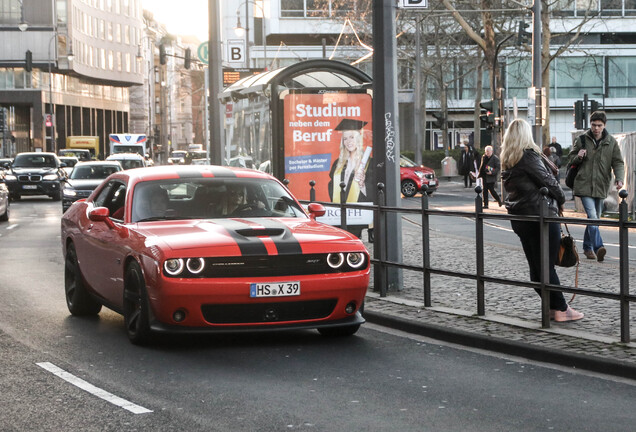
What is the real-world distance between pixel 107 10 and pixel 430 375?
111506mm

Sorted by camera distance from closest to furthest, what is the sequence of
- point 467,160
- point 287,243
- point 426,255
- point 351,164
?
point 287,243 < point 426,255 < point 351,164 < point 467,160

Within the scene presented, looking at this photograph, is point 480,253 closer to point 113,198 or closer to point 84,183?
point 113,198

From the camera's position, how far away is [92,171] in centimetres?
3228

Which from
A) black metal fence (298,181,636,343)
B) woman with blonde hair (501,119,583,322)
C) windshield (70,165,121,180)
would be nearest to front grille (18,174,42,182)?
windshield (70,165,121,180)

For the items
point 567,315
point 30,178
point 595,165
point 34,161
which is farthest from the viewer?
point 34,161

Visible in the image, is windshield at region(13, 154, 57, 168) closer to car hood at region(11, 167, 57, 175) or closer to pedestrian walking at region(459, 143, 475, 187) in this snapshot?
car hood at region(11, 167, 57, 175)

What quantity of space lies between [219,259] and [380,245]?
3706 mm

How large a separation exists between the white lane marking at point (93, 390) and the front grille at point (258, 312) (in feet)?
3.84

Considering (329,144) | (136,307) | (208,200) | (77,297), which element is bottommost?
(77,297)

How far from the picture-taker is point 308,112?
17344mm

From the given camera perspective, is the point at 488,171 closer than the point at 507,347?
No

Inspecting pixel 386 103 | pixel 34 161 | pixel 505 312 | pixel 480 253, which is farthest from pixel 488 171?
pixel 505 312

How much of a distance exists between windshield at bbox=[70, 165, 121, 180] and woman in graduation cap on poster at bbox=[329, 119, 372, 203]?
1544cm

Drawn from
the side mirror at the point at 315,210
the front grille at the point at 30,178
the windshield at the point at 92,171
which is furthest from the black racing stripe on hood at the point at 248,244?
the front grille at the point at 30,178
